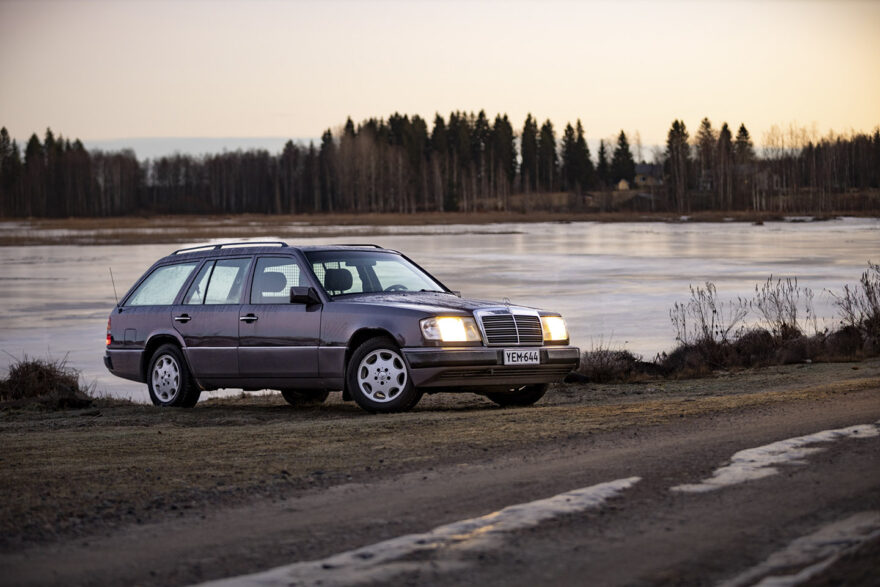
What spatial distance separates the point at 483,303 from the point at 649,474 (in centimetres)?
486

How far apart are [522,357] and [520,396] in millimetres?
1049

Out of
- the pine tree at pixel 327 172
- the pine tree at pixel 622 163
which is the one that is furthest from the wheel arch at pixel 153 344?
the pine tree at pixel 622 163

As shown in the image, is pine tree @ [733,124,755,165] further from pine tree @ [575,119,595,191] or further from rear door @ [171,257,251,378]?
rear door @ [171,257,251,378]

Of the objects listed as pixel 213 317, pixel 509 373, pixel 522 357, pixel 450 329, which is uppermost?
pixel 213 317

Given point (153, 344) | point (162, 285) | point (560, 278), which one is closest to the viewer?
point (153, 344)

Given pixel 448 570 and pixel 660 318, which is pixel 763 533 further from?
pixel 660 318

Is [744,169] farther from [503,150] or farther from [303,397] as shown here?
[303,397]

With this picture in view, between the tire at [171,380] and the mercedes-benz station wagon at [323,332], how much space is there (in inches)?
0.6

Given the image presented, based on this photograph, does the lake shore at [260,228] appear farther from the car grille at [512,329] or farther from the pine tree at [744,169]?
the car grille at [512,329]

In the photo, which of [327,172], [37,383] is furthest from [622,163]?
[37,383]

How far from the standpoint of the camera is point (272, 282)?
1228 centimetres

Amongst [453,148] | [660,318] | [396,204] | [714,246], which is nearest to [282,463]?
[660,318]

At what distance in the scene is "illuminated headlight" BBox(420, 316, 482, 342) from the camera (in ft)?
35.8

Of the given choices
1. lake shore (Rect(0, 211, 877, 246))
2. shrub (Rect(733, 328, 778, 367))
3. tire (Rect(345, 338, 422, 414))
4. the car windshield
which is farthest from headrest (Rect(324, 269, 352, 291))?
lake shore (Rect(0, 211, 877, 246))
